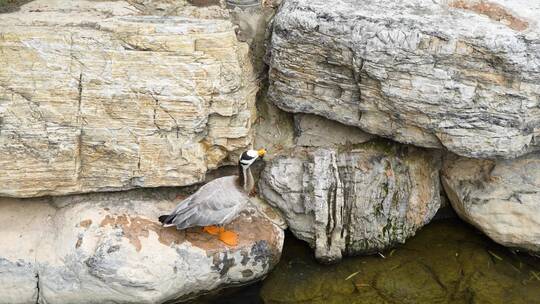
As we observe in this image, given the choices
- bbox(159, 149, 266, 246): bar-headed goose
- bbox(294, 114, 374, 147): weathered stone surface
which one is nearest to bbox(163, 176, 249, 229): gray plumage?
bbox(159, 149, 266, 246): bar-headed goose

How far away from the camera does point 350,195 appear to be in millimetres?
7891

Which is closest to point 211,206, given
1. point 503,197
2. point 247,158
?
point 247,158

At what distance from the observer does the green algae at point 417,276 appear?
24.6 ft

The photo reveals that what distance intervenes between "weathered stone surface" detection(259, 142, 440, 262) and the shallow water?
22 cm

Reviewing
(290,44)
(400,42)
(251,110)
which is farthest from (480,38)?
(251,110)

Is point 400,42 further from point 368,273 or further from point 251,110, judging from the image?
point 368,273

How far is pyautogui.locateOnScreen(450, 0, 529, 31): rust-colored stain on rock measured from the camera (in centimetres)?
686

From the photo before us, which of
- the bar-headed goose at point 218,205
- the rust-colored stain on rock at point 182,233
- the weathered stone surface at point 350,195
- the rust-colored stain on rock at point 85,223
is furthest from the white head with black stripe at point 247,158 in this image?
the rust-colored stain on rock at point 85,223

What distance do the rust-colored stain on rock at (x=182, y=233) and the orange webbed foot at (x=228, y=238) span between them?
0.14 ft

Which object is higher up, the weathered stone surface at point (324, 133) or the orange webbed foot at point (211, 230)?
the weathered stone surface at point (324, 133)

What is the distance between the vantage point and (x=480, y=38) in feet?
21.6

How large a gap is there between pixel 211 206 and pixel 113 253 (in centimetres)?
118

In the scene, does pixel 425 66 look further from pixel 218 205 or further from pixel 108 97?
pixel 108 97

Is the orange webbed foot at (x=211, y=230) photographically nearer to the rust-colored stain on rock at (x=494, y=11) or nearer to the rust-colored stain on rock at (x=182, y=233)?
the rust-colored stain on rock at (x=182, y=233)
